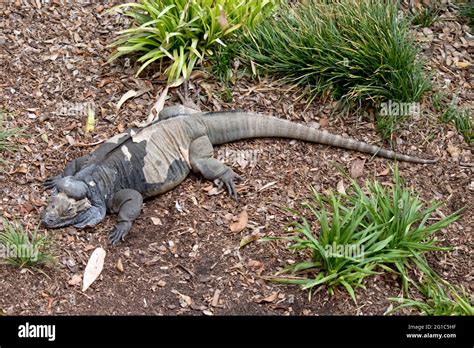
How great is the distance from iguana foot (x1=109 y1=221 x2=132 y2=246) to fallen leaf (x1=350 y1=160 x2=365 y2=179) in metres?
2.22

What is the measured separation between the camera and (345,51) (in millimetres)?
7371

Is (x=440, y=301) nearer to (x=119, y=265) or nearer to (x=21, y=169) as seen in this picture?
(x=119, y=265)

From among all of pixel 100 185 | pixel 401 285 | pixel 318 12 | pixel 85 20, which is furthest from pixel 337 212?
pixel 85 20

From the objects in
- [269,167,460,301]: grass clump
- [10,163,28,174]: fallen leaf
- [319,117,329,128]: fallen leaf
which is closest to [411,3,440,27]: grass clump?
[319,117,329,128]: fallen leaf

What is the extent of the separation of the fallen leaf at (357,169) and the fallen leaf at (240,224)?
1205mm

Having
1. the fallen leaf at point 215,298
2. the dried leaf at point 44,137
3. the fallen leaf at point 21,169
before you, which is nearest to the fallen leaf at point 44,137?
the dried leaf at point 44,137

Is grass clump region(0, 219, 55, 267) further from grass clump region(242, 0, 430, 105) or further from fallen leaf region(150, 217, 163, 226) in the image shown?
grass clump region(242, 0, 430, 105)

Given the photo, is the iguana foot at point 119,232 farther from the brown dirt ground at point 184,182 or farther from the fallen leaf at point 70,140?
the fallen leaf at point 70,140

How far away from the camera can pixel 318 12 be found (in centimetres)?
782

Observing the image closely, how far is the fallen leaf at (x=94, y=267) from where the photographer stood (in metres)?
6.02

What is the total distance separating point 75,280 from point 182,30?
3079mm

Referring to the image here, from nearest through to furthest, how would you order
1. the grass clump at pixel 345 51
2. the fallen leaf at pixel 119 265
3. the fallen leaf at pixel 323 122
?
the fallen leaf at pixel 119 265, the grass clump at pixel 345 51, the fallen leaf at pixel 323 122

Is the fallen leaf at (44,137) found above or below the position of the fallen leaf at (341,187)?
above

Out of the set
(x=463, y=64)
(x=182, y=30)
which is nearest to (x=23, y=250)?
(x=182, y=30)
